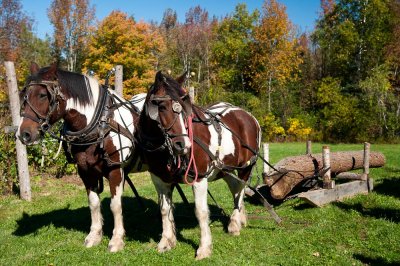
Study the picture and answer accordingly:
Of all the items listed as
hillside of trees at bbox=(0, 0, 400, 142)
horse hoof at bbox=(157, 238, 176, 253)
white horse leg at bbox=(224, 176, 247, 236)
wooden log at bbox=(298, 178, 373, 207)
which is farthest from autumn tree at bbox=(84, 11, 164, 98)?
horse hoof at bbox=(157, 238, 176, 253)

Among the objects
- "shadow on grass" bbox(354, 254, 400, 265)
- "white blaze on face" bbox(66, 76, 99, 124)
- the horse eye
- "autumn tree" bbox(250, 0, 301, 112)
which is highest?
"autumn tree" bbox(250, 0, 301, 112)

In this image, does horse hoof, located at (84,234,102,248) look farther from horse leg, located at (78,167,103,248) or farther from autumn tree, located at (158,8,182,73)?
autumn tree, located at (158,8,182,73)

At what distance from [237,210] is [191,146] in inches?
80.4

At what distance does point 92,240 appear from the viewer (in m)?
5.22

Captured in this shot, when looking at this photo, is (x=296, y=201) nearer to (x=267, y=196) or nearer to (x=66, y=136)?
(x=267, y=196)

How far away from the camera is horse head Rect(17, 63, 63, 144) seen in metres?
4.08

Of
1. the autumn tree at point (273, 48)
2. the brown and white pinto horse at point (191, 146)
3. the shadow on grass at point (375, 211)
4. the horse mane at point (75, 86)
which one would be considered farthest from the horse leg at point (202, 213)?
the autumn tree at point (273, 48)

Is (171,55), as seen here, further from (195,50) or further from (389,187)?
(389,187)

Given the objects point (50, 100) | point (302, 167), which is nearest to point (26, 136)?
point (50, 100)

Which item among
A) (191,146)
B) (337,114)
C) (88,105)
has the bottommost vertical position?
(337,114)

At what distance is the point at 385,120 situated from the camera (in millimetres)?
22703

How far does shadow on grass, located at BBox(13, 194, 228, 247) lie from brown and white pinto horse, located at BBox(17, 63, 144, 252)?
777mm

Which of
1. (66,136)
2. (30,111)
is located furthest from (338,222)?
(30,111)

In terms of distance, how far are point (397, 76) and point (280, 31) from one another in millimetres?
10604
